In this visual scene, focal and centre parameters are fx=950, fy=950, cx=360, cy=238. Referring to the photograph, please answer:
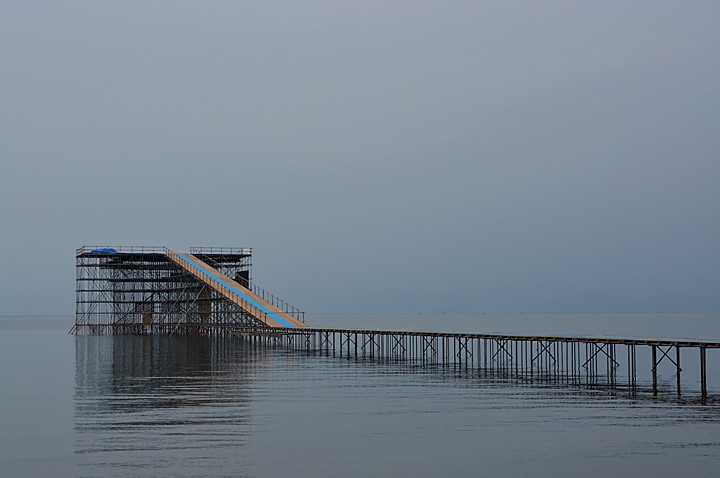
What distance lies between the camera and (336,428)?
25547mm

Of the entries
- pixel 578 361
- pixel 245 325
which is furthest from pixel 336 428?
pixel 245 325

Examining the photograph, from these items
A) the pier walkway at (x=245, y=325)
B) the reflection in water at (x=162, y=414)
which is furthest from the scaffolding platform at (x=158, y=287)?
the reflection in water at (x=162, y=414)

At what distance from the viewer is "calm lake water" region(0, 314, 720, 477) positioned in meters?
20.4

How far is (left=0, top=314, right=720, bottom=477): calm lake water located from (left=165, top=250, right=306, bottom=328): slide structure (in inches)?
945

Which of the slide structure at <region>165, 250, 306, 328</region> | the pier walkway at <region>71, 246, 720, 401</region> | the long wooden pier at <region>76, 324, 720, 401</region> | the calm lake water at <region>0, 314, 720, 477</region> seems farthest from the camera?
the slide structure at <region>165, 250, 306, 328</region>

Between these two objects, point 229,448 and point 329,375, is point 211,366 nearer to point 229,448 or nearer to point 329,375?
point 329,375

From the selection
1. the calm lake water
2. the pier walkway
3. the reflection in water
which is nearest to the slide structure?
the pier walkway

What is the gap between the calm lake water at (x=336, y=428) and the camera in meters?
20.4

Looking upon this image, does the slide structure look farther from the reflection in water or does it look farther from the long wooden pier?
the reflection in water

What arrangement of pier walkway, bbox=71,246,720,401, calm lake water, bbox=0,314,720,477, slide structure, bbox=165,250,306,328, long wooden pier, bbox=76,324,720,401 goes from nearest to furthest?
calm lake water, bbox=0,314,720,477 < long wooden pier, bbox=76,324,720,401 < pier walkway, bbox=71,246,720,401 < slide structure, bbox=165,250,306,328

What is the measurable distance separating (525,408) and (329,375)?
13697 millimetres

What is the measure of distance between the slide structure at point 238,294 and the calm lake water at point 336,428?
78.7 feet

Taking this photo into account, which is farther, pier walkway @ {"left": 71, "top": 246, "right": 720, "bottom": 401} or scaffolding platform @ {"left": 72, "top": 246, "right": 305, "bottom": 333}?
scaffolding platform @ {"left": 72, "top": 246, "right": 305, "bottom": 333}

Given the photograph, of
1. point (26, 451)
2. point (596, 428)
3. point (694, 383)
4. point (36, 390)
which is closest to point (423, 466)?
point (596, 428)
